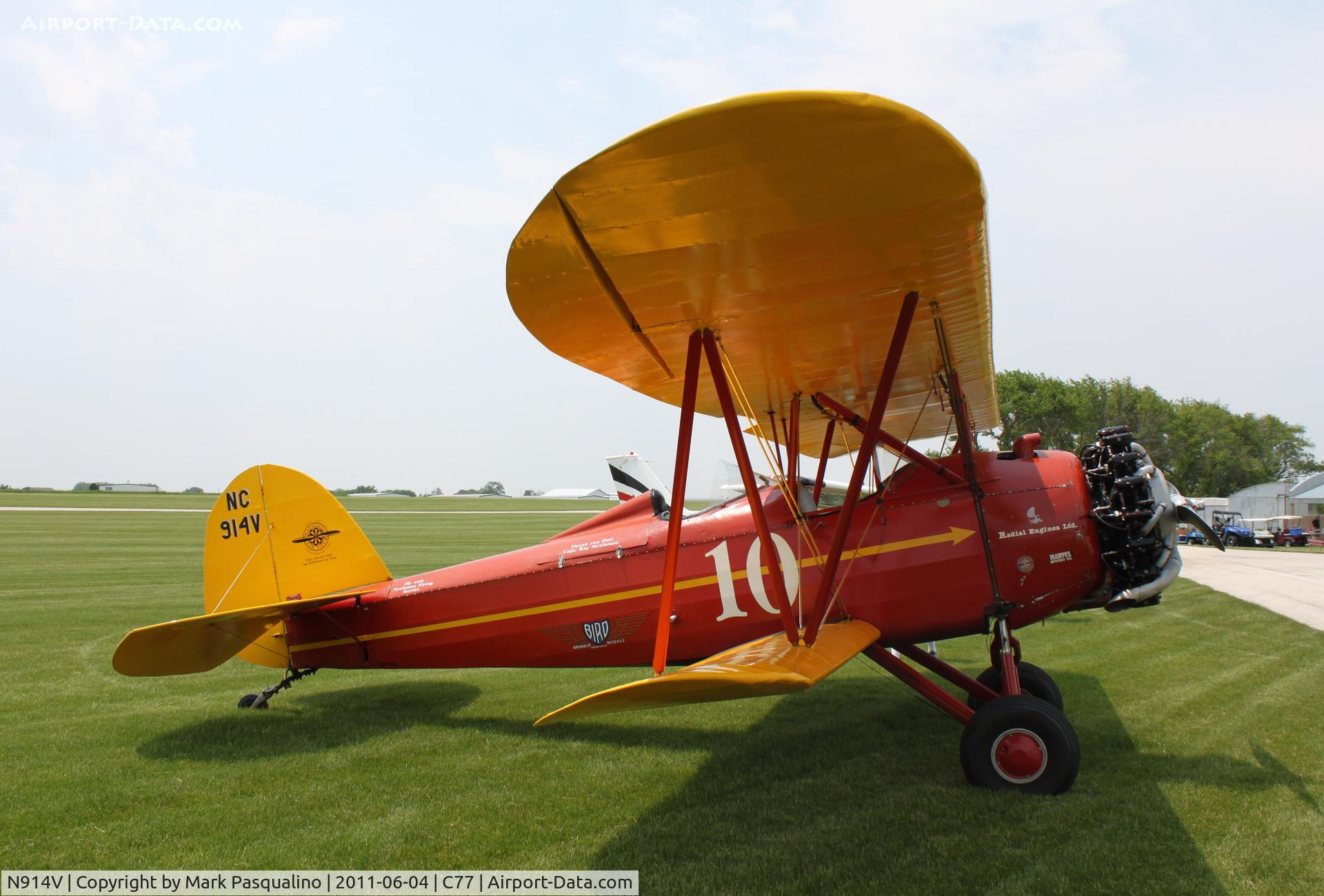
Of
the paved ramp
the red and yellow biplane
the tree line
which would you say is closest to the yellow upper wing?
the red and yellow biplane

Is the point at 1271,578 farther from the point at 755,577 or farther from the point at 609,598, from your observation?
the point at 609,598

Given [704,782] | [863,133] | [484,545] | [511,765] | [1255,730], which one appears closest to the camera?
[863,133]

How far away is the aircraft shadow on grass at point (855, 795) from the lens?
345cm

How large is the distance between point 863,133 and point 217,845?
4.29m

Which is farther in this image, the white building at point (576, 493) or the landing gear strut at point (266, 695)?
the white building at point (576, 493)

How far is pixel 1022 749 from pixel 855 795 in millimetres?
929

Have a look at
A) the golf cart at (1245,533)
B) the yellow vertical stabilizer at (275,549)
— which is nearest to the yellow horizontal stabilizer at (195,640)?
the yellow vertical stabilizer at (275,549)

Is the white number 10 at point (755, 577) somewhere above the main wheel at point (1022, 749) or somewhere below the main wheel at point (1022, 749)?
above

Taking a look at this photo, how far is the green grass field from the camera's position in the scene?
140 inches

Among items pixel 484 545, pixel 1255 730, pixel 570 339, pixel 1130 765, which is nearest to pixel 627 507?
pixel 570 339

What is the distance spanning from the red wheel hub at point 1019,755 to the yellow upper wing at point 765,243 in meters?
2.39

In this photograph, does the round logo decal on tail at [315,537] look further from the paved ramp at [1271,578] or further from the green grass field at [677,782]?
the paved ramp at [1271,578]

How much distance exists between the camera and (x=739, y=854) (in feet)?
11.9

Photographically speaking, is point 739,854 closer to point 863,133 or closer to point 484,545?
point 863,133
